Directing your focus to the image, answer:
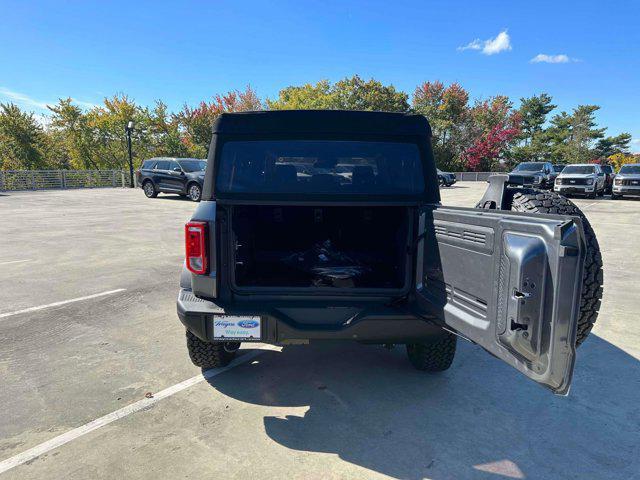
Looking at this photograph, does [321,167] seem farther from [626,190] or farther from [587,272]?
[626,190]

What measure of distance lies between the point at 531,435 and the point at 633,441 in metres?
0.59

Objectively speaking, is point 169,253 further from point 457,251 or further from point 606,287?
point 606,287

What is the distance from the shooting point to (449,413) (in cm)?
279

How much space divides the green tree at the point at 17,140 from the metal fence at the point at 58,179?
943cm

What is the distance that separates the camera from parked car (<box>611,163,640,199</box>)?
Result: 19.9 metres

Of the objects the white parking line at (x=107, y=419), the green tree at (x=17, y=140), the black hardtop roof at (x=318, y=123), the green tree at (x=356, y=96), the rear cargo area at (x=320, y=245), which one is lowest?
the white parking line at (x=107, y=419)

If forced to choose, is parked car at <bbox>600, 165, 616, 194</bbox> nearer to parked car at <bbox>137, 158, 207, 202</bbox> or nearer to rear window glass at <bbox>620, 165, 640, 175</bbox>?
rear window glass at <bbox>620, 165, 640, 175</bbox>

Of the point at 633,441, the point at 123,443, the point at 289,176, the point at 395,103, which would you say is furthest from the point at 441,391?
the point at 395,103

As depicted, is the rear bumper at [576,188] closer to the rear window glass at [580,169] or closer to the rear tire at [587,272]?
the rear window glass at [580,169]

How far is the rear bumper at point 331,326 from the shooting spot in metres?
2.65

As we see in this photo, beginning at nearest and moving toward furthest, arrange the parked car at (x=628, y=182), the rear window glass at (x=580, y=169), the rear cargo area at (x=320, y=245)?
the rear cargo area at (x=320, y=245), the parked car at (x=628, y=182), the rear window glass at (x=580, y=169)

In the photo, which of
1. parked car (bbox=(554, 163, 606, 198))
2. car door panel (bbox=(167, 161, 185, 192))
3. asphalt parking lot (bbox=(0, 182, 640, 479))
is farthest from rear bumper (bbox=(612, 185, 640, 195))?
car door panel (bbox=(167, 161, 185, 192))

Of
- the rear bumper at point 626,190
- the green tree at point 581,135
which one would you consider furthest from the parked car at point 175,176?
the green tree at point 581,135

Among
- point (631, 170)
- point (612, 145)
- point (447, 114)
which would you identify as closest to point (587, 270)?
point (631, 170)
